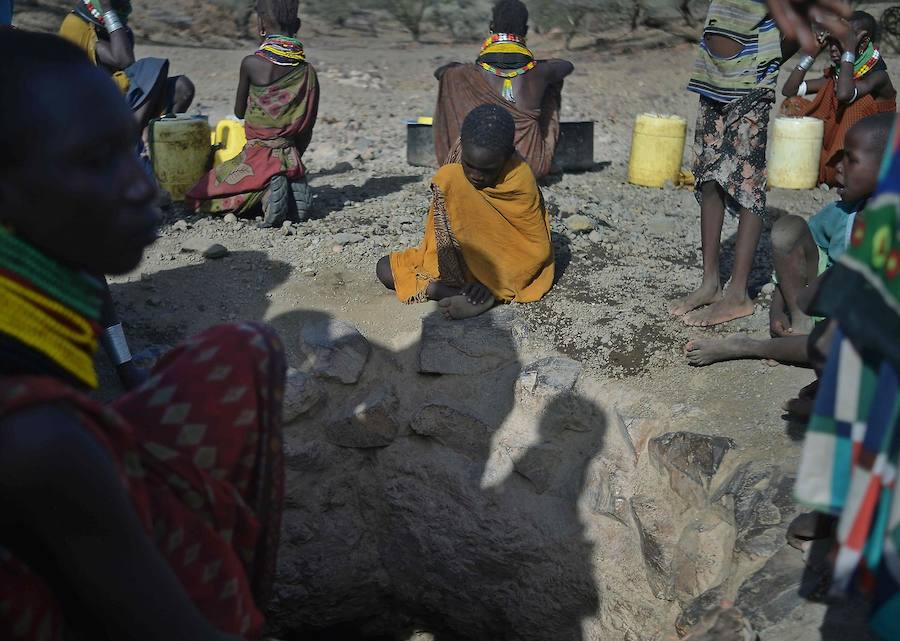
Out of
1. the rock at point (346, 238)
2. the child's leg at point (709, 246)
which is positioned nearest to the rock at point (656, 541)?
the child's leg at point (709, 246)

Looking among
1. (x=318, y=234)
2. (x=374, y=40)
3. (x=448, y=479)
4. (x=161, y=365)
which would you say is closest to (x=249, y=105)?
(x=318, y=234)

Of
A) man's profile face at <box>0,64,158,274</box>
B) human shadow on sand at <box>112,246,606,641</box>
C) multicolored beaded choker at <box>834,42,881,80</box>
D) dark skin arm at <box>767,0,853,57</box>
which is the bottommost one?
human shadow on sand at <box>112,246,606,641</box>

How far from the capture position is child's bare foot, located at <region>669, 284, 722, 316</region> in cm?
340

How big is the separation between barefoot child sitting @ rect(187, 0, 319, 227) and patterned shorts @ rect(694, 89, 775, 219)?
216 cm

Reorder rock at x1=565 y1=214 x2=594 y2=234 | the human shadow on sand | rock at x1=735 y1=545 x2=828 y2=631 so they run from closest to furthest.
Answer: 1. rock at x1=735 y1=545 x2=828 y2=631
2. the human shadow on sand
3. rock at x1=565 y1=214 x2=594 y2=234

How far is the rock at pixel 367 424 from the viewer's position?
3.21 metres

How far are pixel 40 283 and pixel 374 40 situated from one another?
921 centimetres

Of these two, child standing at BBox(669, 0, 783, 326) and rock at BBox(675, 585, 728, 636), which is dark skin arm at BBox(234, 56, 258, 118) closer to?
child standing at BBox(669, 0, 783, 326)

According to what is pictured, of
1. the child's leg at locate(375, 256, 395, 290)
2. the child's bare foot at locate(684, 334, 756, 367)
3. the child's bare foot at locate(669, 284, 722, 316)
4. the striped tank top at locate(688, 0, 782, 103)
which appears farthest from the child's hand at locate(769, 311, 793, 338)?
the child's leg at locate(375, 256, 395, 290)

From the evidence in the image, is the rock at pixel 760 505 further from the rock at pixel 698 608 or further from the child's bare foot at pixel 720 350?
the child's bare foot at pixel 720 350

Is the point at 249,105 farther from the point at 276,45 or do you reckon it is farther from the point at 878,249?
the point at 878,249

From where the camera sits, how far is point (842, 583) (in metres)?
1.15

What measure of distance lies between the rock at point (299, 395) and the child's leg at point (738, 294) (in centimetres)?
144

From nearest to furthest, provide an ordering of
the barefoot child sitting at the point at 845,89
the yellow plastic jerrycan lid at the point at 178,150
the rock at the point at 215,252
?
the rock at the point at 215,252
the yellow plastic jerrycan lid at the point at 178,150
the barefoot child sitting at the point at 845,89
